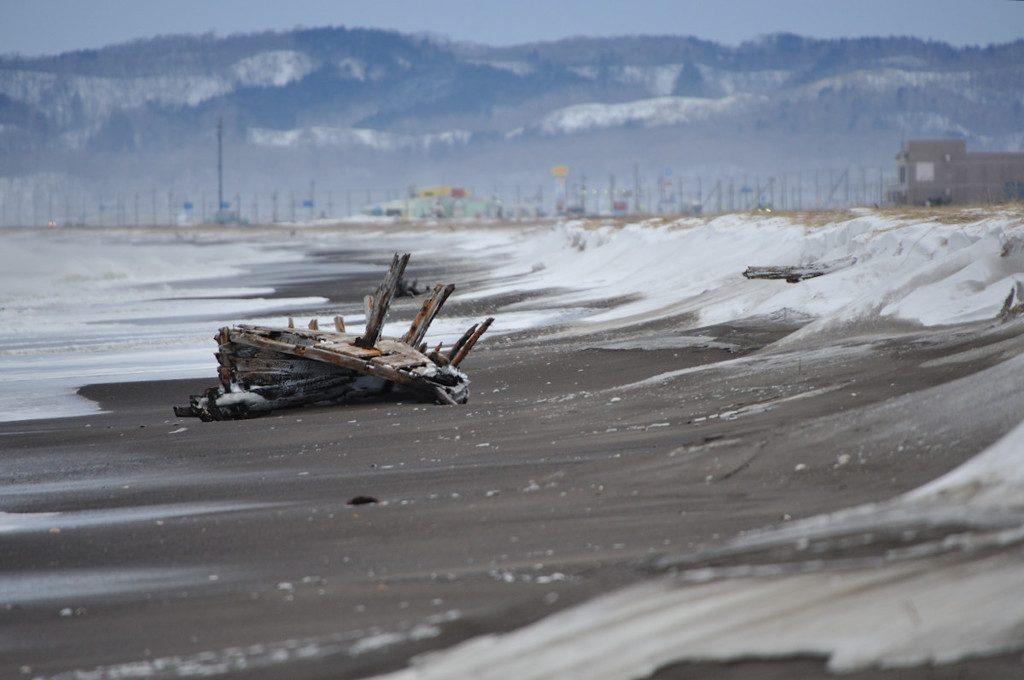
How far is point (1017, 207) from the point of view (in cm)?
2180

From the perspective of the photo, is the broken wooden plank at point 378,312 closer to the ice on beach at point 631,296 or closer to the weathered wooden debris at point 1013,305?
the ice on beach at point 631,296

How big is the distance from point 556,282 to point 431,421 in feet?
75.5

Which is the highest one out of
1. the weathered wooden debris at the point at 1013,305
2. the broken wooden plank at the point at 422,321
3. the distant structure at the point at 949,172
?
the distant structure at the point at 949,172

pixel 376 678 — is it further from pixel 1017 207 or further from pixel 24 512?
pixel 1017 207

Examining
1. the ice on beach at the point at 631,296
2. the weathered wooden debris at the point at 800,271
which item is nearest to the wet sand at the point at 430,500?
the ice on beach at the point at 631,296

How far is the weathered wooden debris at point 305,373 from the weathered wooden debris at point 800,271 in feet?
27.2

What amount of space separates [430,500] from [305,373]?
5.33m

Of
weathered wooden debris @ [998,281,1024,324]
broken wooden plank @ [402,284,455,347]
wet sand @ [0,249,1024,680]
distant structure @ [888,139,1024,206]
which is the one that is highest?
distant structure @ [888,139,1024,206]

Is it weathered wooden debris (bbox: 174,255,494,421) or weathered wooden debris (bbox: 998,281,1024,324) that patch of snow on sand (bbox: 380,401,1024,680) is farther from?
weathered wooden debris (bbox: 174,255,494,421)

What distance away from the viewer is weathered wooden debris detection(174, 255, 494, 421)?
1139 cm

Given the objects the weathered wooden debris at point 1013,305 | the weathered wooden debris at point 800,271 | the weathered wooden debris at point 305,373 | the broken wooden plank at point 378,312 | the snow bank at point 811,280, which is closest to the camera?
the weathered wooden debris at point 1013,305

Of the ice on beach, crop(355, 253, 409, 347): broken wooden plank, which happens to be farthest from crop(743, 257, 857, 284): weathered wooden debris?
crop(355, 253, 409, 347): broken wooden plank

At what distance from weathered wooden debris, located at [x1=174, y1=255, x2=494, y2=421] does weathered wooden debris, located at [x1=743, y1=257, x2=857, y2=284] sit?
830 cm

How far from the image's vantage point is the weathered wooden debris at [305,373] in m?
11.4
